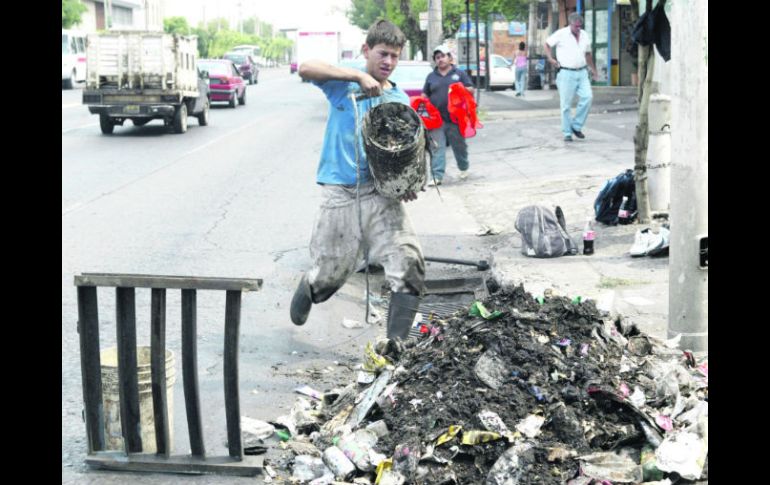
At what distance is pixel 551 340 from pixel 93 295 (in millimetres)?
2177

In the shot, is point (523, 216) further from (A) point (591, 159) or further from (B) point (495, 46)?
(B) point (495, 46)

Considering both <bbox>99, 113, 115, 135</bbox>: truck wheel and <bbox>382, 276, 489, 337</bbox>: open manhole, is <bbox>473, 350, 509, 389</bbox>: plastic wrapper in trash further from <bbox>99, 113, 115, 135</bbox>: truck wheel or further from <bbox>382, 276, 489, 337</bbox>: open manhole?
<bbox>99, 113, 115, 135</bbox>: truck wheel

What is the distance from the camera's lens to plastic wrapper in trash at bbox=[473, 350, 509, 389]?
467 cm

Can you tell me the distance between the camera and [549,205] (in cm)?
1179

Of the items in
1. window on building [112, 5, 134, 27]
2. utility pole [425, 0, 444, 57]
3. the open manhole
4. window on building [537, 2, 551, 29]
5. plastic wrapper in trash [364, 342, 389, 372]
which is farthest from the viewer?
window on building [112, 5, 134, 27]

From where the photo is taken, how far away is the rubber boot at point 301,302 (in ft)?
20.7

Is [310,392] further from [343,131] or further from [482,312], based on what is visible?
[343,131]

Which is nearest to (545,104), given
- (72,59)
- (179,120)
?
(179,120)

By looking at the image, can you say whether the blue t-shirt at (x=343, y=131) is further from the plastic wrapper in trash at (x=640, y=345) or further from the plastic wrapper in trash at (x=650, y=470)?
the plastic wrapper in trash at (x=650, y=470)

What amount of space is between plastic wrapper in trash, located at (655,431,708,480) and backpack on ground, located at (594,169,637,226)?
6.19 m

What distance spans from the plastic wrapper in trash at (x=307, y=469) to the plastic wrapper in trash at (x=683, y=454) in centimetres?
141

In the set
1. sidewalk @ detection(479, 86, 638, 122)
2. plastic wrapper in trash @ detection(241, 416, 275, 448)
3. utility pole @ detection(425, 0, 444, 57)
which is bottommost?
plastic wrapper in trash @ detection(241, 416, 275, 448)

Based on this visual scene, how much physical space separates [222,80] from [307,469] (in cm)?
3127

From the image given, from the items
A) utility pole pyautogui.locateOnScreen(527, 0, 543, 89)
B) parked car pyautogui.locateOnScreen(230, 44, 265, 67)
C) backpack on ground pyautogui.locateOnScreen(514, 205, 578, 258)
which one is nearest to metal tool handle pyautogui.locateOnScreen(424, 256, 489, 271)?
backpack on ground pyautogui.locateOnScreen(514, 205, 578, 258)
